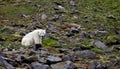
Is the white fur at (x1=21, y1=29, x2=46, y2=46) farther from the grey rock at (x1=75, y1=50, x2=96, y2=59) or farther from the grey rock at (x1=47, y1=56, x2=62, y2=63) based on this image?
the grey rock at (x1=47, y1=56, x2=62, y2=63)

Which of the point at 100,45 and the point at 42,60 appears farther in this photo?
the point at 100,45

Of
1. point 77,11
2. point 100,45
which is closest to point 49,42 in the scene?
point 100,45

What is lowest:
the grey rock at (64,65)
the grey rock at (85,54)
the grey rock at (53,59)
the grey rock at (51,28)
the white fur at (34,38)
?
the grey rock at (51,28)

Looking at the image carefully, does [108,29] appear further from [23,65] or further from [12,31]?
[23,65]

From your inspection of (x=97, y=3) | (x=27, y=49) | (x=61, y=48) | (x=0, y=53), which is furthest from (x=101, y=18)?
(x=0, y=53)

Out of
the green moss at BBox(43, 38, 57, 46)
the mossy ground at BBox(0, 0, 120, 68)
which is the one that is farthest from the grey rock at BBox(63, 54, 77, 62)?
the mossy ground at BBox(0, 0, 120, 68)

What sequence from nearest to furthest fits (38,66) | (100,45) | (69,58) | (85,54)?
(38,66), (69,58), (85,54), (100,45)

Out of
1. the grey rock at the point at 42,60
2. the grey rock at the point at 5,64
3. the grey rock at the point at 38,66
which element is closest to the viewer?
the grey rock at the point at 5,64

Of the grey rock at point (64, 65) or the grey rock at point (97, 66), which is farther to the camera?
the grey rock at point (97, 66)

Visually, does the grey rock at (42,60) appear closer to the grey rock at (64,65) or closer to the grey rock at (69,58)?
the grey rock at (64,65)

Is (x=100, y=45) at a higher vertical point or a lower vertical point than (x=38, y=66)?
lower

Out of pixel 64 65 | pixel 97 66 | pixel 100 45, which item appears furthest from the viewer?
pixel 100 45

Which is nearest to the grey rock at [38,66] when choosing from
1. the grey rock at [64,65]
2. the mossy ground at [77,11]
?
the grey rock at [64,65]

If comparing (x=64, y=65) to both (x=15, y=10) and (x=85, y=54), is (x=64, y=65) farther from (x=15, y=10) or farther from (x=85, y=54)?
(x=15, y=10)
